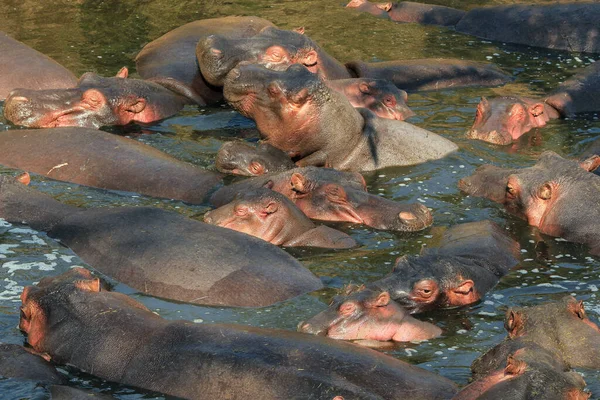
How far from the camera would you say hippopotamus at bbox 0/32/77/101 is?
11.7 meters

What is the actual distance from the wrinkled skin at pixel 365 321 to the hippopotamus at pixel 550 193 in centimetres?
248

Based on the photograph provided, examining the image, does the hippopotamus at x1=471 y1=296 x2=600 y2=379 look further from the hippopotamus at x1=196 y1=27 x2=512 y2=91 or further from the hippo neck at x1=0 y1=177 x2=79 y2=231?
the hippopotamus at x1=196 y1=27 x2=512 y2=91

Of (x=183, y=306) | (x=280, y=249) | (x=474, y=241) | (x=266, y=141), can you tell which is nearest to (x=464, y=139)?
(x=266, y=141)

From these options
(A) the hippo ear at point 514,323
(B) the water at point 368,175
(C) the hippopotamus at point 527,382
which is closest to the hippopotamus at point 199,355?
(B) the water at point 368,175

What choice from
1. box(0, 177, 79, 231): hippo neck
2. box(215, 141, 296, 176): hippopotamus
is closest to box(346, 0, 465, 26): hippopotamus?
box(215, 141, 296, 176): hippopotamus

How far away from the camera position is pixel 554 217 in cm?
946

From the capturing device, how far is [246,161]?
10.0 m

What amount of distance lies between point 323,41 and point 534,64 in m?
2.71

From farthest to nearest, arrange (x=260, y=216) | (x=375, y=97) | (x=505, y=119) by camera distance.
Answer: (x=375, y=97), (x=505, y=119), (x=260, y=216)

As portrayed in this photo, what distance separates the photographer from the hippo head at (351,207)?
909cm

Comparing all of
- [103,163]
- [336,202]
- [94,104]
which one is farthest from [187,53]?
[336,202]

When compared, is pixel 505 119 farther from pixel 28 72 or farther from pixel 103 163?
pixel 28 72

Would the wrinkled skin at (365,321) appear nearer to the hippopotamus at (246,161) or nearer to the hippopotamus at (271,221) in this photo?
the hippopotamus at (271,221)

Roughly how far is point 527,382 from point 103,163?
207 inches
